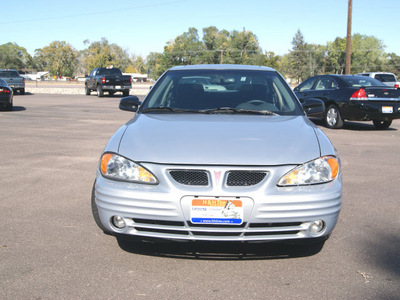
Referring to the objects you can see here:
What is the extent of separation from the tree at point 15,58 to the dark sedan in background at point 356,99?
149 meters

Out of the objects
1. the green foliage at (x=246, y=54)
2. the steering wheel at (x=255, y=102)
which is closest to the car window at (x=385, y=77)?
the steering wheel at (x=255, y=102)

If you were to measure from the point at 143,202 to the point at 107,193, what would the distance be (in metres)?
0.30

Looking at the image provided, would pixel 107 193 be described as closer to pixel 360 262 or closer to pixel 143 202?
pixel 143 202

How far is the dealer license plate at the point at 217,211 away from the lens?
305cm

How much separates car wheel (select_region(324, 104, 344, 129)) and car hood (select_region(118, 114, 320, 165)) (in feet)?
30.1

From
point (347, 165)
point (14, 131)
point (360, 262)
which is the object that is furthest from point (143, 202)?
point (14, 131)

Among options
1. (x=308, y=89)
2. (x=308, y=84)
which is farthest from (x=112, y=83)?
(x=308, y=89)

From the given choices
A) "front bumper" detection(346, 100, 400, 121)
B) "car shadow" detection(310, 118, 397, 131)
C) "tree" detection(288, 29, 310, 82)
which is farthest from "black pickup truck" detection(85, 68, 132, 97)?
"tree" detection(288, 29, 310, 82)

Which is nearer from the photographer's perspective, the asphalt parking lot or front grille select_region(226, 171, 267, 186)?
the asphalt parking lot

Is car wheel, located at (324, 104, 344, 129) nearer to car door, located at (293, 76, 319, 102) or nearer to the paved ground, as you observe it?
car door, located at (293, 76, 319, 102)

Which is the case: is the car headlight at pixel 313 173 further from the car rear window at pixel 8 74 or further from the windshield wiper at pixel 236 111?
the car rear window at pixel 8 74

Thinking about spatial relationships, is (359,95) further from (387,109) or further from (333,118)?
(333,118)

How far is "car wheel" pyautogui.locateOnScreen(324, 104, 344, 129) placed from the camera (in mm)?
12867

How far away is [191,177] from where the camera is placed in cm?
314
